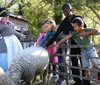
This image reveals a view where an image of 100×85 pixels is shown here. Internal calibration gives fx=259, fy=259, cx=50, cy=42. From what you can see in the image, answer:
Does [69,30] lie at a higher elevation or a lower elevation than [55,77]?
higher

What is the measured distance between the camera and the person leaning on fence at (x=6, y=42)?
5.70m

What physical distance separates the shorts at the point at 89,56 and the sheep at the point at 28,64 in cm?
90

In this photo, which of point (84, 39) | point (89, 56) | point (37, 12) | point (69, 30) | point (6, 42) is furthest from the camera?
point (37, 12)

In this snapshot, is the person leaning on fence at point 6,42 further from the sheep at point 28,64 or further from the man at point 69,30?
the man at point 69,30

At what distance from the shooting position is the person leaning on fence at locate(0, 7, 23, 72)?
18.7 ft

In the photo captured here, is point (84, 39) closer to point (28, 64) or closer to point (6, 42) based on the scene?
point (28, 64)

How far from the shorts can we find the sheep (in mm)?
899

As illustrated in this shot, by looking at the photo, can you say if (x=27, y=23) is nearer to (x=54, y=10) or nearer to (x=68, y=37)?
(x=54, y=10)

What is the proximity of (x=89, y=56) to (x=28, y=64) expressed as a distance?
1220mm

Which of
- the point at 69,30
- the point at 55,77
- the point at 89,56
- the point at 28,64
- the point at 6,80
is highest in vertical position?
the point at 69,30

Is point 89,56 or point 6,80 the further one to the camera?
point 89,56

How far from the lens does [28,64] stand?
17.0 feet

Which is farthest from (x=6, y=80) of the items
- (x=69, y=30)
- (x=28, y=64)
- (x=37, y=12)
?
(x=37, y=12)

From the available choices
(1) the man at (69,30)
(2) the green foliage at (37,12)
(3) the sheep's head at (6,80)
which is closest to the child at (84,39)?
(1) the man at (69,30)
